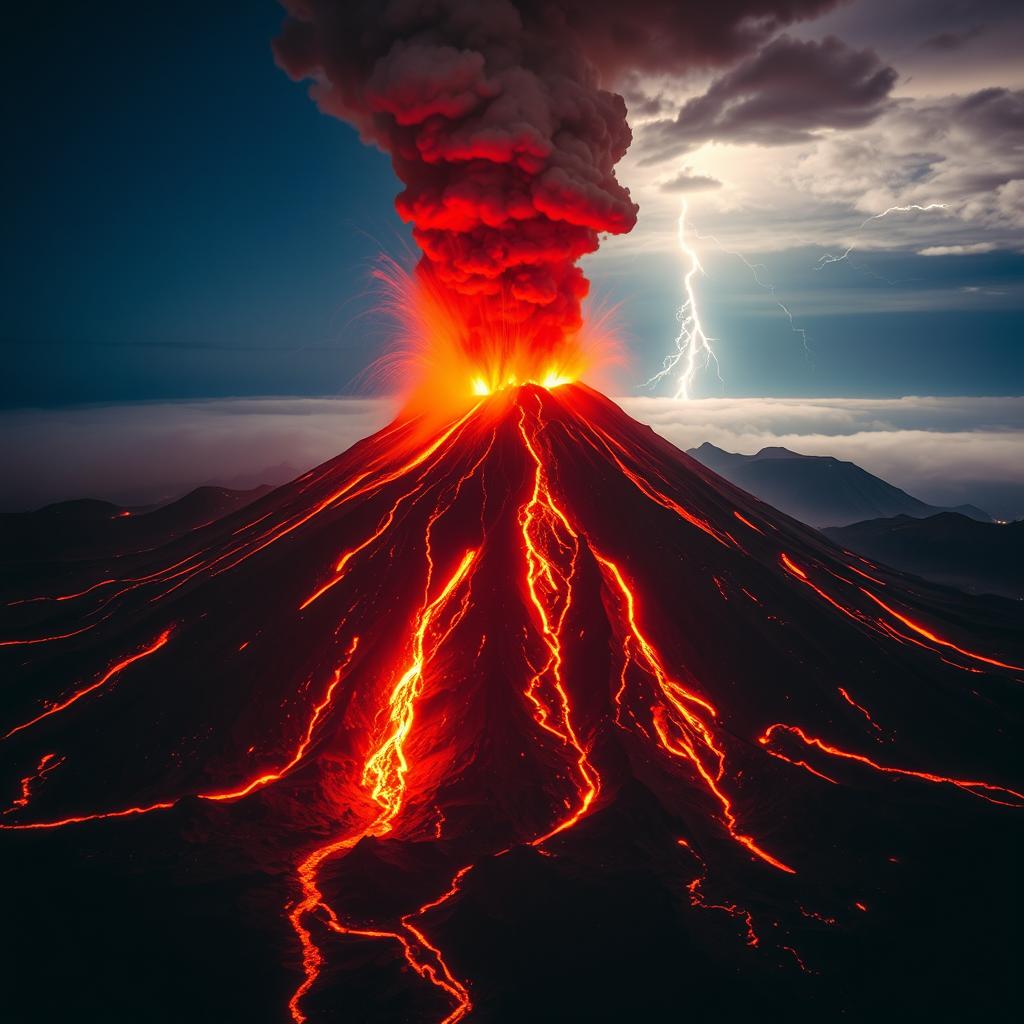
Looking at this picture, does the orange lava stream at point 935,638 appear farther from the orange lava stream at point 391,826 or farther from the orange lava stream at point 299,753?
the orange lava stream at point 299,753

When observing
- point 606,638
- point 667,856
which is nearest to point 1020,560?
point 606,638

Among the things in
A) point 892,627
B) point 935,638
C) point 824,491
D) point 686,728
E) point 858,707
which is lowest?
point 824,491

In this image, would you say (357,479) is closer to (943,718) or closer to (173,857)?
(173,857)

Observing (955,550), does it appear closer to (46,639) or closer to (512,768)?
(512,768)

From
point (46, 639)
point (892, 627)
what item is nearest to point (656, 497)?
point (892, 627)

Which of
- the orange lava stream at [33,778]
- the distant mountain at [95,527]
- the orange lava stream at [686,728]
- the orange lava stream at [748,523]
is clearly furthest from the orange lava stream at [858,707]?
the distant mountain at [95,527]

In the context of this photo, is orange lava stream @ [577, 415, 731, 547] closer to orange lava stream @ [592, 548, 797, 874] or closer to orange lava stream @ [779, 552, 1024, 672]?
orange lava stream @ [779, 552, 1024, 672]
